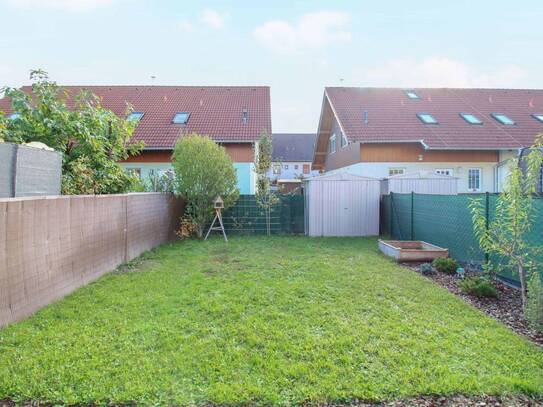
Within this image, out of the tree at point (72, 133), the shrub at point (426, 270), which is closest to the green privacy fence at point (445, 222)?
the shrub at point (426, 270)

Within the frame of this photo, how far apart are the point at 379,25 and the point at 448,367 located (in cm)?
998

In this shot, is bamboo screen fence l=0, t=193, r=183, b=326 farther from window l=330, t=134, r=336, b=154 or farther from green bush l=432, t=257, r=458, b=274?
window l=330, t=134, r=336, b=154

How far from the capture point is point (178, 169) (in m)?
10.5

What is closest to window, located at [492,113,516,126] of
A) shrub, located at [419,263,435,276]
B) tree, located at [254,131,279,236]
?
tree, located at [254,131,279,236]

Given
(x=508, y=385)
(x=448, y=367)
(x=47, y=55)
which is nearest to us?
(x=508, y=385)

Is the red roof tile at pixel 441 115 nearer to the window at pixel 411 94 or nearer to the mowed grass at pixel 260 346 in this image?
the window at pixel 411 94

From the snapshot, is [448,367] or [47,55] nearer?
[448,367]

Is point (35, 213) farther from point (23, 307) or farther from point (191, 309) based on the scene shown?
point (191, 309)

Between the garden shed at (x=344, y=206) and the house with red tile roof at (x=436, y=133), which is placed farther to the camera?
the house with red tile roof at (x=436, y=133)

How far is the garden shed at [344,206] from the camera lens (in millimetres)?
11188

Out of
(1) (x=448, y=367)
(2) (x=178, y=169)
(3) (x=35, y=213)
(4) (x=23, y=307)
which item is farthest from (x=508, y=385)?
(2) (x=178, y=169)

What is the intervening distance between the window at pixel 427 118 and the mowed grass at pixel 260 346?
13741 mm

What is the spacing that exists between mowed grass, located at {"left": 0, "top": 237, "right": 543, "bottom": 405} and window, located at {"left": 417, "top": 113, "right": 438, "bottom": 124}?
1374 cm

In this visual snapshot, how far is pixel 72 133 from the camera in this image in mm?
6941
